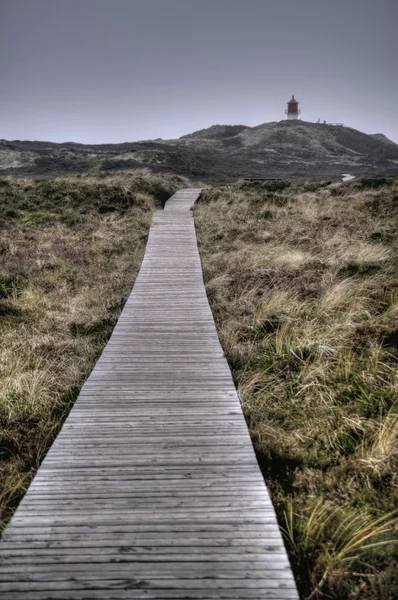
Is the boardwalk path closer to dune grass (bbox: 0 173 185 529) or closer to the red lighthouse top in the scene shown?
dune grass (bbox: 0 173 185 529)

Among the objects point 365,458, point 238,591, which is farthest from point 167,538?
point 365,458

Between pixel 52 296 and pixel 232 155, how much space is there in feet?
189

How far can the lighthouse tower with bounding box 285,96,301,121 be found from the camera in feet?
339

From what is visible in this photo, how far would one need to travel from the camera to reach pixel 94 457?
3.60 meters

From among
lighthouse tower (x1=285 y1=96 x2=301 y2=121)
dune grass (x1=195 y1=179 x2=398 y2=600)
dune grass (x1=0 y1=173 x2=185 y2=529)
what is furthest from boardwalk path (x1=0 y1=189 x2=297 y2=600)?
lighthouse tower (x1=285 y1=96 x2=301 y2=121)

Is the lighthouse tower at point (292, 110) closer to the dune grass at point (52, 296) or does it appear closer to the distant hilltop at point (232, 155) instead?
the distant hilltop at point (232, 155)

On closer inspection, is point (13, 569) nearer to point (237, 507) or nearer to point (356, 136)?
point (237, 507)

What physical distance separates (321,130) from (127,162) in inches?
2429

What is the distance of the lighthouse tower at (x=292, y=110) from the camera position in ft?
339

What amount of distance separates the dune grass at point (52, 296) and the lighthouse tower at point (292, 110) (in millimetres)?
96943

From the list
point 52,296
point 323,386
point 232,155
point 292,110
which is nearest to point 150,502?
point 323,386

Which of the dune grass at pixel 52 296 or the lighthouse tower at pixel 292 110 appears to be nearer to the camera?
the dune grass at pixel 52 296

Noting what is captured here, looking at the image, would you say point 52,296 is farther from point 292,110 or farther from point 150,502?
point 292,110

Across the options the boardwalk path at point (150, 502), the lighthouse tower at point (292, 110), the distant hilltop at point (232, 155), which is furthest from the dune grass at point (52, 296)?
the lighthouse tower at point (292, 110)
